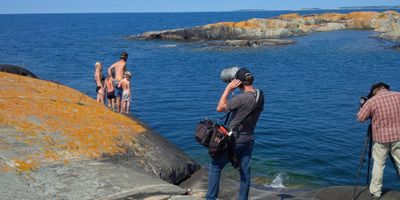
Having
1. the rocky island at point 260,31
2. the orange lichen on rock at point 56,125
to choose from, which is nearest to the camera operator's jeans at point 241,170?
the orange lichen on rock at point 56,125

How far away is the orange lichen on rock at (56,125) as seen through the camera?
22.5ft

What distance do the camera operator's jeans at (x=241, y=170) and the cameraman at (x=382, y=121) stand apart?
221 centimetres

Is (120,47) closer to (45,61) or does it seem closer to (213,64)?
(45,61)

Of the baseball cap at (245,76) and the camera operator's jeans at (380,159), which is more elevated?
the baseball cap at (245,76)

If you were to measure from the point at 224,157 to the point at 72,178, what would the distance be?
2.28 meters

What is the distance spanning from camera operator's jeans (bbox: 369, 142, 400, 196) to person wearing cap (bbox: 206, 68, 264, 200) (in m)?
2.50

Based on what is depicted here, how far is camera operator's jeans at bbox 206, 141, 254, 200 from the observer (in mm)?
6438

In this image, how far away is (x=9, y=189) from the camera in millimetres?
5613

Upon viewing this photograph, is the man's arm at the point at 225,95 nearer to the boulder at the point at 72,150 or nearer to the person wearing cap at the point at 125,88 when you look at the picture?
the boulder at the point at 72,150

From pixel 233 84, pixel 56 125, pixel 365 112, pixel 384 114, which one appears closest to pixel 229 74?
pixel 233 84

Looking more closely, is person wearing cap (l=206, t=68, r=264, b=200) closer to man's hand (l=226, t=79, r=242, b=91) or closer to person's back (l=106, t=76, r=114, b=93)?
man's hand (l=226, t=79, r=242, b=91)

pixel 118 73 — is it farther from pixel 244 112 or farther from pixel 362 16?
pixel 362 16

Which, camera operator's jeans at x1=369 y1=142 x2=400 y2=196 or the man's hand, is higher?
the man's hand

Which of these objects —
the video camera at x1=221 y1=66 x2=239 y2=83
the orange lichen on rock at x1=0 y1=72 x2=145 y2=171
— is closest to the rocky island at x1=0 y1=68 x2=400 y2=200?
the orange lichen on rock at x1=0 y1=72 x2=145 y2=171
